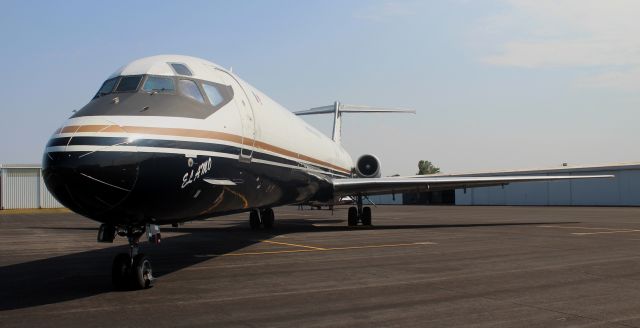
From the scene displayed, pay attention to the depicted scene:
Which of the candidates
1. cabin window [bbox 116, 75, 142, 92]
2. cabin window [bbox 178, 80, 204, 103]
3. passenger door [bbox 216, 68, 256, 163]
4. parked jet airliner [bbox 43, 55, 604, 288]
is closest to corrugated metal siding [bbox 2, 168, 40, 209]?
parked jet airliner [bbox 43, 55, 604, 288]

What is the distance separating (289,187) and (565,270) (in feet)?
23.0

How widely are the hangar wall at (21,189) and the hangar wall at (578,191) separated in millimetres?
43149

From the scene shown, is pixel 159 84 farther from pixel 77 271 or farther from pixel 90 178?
pixel 77 271

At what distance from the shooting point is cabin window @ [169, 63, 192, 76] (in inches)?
350

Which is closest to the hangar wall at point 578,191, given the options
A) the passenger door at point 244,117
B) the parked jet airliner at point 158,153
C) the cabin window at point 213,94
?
the passenger door at point 244,117

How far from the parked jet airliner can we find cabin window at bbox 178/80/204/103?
0.02 meters

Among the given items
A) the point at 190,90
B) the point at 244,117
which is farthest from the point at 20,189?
the point at 190,90

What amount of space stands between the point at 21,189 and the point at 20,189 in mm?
91

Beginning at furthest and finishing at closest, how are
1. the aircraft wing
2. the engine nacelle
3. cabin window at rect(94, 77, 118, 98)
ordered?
the engine nacelle, the aircraft wing, cabin window at rect(94, 77, 118, 98)

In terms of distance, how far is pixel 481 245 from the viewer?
539 inches

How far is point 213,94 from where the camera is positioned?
363 inches

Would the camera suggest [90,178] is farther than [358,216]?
No

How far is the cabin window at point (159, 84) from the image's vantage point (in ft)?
27.3

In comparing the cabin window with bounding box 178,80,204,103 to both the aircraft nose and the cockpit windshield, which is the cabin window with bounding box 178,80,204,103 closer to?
the cockpit windshield
